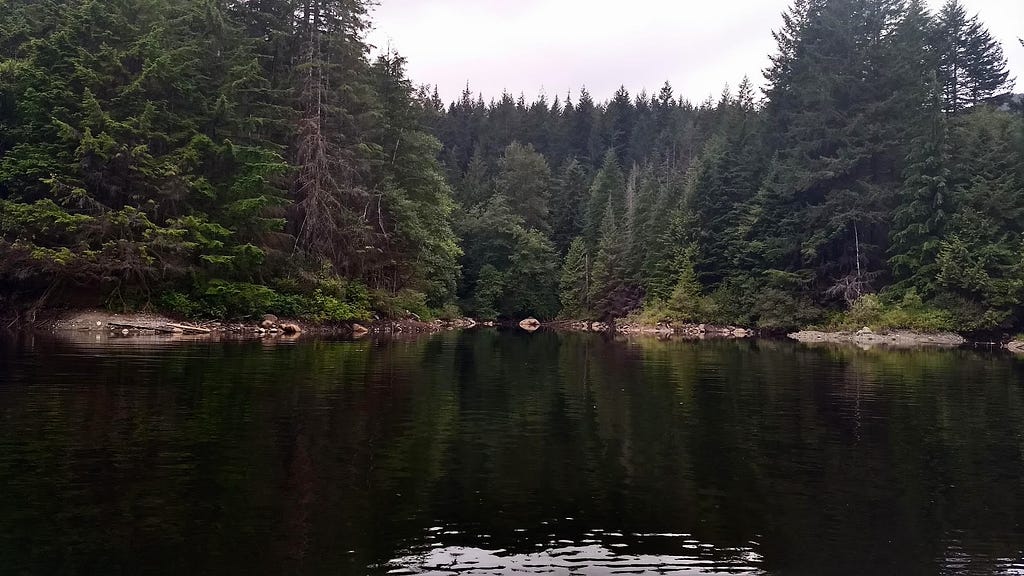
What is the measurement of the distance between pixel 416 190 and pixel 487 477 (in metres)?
49.3

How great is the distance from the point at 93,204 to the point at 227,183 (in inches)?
281

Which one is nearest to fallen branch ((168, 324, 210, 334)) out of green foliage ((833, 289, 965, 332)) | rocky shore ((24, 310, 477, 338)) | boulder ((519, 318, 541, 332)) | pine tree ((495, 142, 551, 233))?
rocky shore ((24, 310, 477, 338))

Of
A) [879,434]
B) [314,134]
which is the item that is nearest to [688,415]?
[879,434]

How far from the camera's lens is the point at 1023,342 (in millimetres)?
47531

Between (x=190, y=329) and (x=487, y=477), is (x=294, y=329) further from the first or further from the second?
(x=487, y=477)

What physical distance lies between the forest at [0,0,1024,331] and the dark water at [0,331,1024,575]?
2141 cm

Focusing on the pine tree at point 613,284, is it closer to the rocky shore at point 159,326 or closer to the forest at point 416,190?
the forest at point 416,190

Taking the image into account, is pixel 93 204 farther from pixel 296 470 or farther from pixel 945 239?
pixel 945 239

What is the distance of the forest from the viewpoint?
36594 millimetres

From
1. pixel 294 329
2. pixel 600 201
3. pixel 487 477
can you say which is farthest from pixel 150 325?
pixel 600 201

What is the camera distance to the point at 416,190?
57.1m

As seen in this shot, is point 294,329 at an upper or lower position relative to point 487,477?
upper

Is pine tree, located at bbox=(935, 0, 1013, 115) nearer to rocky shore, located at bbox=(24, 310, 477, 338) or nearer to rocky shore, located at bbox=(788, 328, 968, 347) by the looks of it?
rocky shore, located at bbox=(788, 328, 968, 347)

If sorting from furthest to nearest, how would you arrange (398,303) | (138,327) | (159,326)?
(398,303), (159,326), (138,327)
